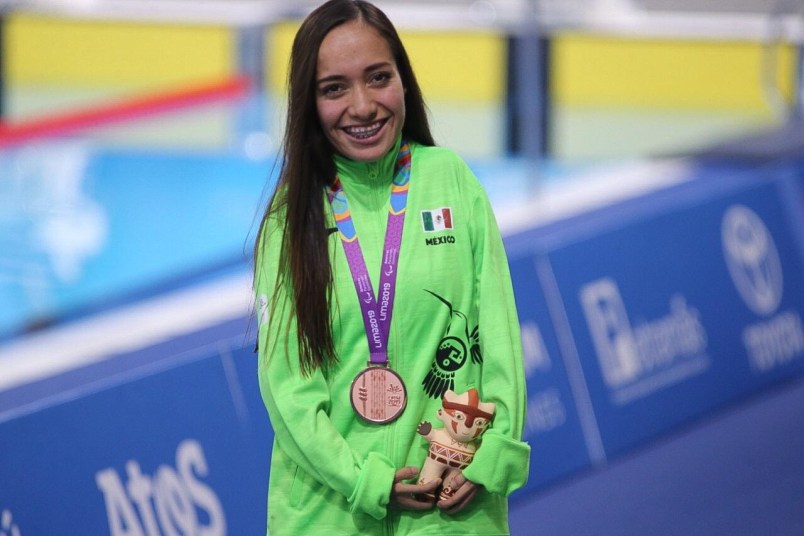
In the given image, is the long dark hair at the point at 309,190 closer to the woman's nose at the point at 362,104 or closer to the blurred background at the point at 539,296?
the woman's nose at the point at 362,104

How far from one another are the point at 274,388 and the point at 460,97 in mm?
11751

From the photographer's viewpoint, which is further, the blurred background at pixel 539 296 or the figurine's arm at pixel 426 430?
the blurred background at pixel 539 296

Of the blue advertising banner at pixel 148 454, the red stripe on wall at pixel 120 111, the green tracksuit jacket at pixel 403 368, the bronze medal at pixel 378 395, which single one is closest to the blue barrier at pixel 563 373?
the blue advertising banner at pixel 148 454

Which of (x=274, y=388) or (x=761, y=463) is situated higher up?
(x=274, y=388)

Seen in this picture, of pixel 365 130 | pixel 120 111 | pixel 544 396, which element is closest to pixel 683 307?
pixel 544 396

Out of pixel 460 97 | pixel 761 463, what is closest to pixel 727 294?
pixel 761 463

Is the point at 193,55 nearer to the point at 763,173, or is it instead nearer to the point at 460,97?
the point at 460,97

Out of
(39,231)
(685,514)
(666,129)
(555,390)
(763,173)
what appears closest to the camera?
(685,514)

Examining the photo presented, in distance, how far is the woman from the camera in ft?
9.20

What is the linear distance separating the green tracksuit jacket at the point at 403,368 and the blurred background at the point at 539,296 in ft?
4.41

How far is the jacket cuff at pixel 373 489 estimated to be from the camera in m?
2.73

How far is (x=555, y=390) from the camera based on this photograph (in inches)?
231

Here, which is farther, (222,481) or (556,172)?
(556,172)

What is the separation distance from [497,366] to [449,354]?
0.31 feet
